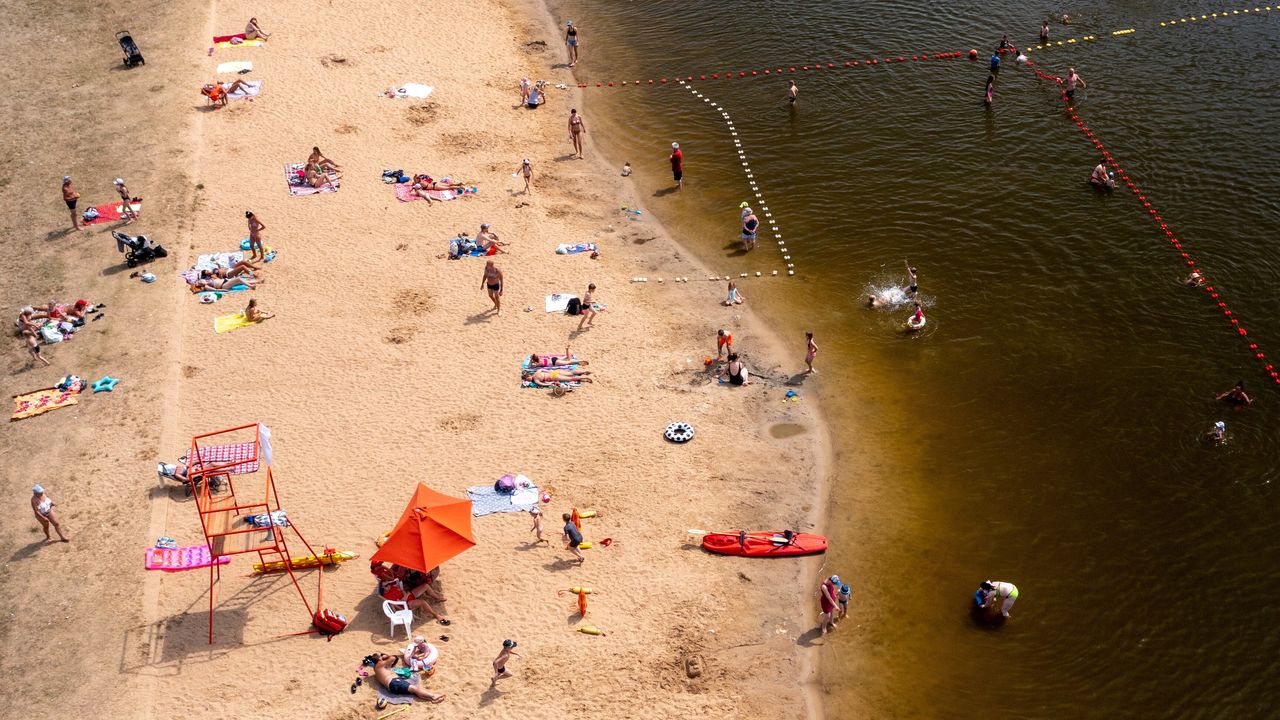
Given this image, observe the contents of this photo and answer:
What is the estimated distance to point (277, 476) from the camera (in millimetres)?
25375

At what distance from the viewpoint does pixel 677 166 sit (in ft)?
121

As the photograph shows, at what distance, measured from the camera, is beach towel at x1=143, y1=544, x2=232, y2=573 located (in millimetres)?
22906

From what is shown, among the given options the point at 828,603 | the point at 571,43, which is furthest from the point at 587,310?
the point at 571,43

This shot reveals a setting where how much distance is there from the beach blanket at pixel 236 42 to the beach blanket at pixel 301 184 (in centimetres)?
1214

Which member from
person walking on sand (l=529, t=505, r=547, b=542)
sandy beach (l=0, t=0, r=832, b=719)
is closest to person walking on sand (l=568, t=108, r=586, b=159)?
sandy beach (l=0, t=0, r=832, b=719)

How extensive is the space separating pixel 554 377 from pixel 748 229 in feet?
31.7

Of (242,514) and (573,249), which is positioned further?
(573,249)

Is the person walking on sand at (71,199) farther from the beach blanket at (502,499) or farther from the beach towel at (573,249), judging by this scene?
the beach blanket at (502,499)

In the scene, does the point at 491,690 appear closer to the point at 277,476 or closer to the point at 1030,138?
the point at 277,476

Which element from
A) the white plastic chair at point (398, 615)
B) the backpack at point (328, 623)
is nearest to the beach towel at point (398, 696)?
the white plastic chair at point (398, 615)

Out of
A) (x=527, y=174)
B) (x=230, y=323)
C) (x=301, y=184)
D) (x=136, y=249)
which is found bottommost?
(x=230, y=323)

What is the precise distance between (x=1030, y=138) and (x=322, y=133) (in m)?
28.6

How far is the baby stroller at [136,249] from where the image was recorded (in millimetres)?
32553

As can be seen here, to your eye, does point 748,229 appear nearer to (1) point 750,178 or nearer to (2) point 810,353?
(1) point 750,178
